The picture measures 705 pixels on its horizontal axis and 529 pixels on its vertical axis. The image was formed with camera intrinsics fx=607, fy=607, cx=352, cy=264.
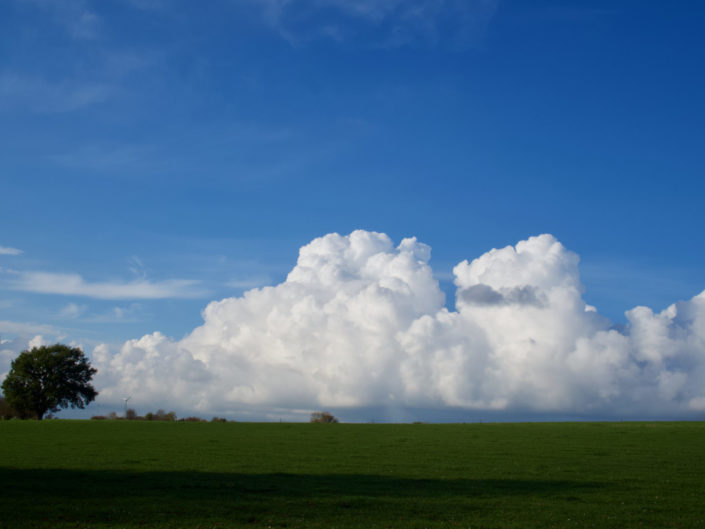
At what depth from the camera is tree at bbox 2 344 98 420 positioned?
10831 cm

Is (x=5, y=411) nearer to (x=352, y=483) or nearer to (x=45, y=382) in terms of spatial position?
(x=45, y=382)

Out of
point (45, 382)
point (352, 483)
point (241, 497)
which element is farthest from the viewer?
point (45, 382)

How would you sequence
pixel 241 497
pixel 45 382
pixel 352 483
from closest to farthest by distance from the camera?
pixel 241 497
pixel 352 483
pixel 45 382

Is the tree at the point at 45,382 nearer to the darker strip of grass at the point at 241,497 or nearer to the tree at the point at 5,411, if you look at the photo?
the tree at the point at 5,411

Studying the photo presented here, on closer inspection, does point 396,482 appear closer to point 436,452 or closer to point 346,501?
point 346,501

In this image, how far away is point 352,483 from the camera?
31.4m

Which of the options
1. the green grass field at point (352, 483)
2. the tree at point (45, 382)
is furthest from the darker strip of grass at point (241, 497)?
the tree at point (45, 382)

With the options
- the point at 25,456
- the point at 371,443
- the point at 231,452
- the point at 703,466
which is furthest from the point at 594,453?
the point at 25,456

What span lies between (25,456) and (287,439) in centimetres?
2682

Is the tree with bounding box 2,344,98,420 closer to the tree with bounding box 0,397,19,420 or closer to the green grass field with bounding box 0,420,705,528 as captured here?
the tree with bounding box 0,397,19,420

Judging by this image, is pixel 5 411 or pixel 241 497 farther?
pixel 5 411

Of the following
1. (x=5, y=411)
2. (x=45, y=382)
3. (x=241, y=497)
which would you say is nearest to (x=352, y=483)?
(x=241, y=497)

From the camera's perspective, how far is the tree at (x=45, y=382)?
4264 inches

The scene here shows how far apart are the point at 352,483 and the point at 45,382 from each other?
9630cm
